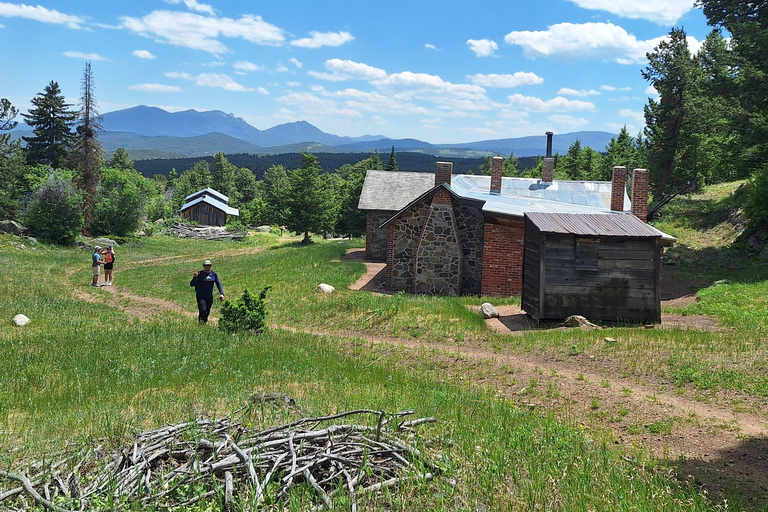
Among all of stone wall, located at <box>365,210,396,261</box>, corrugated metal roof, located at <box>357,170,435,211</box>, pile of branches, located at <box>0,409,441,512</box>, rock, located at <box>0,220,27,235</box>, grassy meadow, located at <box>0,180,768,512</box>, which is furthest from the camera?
rock, located at <box>0,220,27,235</box>

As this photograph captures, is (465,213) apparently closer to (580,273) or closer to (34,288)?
(580,273)

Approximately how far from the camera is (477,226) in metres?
23.6

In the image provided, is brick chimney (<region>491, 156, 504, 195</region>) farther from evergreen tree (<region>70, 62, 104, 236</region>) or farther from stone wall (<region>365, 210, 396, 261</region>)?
evergreen tree (<region>70, 62, 104, 236</region>)

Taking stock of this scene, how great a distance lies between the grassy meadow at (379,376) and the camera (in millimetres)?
5477

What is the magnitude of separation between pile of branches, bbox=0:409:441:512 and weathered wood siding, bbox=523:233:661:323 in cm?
1163

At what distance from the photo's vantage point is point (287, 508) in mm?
4773

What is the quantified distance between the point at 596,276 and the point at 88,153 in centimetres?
4960

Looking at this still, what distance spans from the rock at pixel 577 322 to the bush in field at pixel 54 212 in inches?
1561

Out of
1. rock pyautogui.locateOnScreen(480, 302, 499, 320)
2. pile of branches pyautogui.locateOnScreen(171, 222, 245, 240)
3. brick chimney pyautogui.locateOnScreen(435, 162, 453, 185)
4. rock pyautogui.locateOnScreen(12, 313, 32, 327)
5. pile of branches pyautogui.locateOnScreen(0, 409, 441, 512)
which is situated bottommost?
pile of branches pyautogui.locateOnScreen(171, 222, 245, 240)

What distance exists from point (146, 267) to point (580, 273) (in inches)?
1022

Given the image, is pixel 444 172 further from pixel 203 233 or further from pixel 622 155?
pixel 622 155

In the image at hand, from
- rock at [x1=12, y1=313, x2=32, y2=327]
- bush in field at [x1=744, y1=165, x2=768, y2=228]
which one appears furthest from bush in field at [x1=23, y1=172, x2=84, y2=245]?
bush in field at [x1=744, y1=165, x2=768, y2=228]

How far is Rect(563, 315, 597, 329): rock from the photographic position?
622 inches

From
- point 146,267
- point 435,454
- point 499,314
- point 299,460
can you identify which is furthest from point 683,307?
point 146,267
